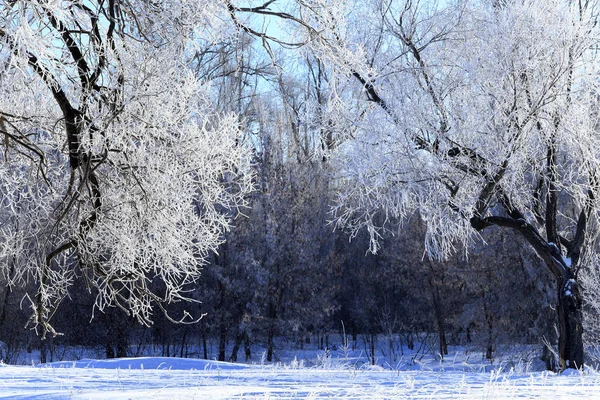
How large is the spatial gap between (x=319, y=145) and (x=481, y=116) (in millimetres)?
2537

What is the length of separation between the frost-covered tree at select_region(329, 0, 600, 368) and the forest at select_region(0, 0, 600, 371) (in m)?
0.03

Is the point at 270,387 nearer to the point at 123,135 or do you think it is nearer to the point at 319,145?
the point at 123,135

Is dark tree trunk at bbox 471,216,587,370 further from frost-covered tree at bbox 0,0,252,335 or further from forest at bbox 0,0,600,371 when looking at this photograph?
frost-covered tree at bbox 0,0,252,335

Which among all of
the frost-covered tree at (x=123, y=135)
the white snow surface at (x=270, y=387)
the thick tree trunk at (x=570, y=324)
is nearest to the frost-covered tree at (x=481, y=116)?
the thick tree trunk at (x=570, y=324)

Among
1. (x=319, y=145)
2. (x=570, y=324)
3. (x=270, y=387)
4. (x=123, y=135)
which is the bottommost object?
(x=270, y=387)

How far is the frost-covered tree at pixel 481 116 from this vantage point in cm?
923

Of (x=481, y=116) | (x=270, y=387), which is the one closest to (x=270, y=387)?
(x=270, y=387)

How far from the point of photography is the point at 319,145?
1089cm

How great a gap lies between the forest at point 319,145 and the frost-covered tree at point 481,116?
31 mm

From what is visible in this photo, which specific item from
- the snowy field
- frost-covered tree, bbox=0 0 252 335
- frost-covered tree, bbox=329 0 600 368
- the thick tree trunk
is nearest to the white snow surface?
the snowy field

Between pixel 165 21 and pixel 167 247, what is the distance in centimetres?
207

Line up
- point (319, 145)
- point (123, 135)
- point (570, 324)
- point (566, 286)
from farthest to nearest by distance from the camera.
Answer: point (319, 145) < point (570, 324) < point (566, 286) < point (123, 135)

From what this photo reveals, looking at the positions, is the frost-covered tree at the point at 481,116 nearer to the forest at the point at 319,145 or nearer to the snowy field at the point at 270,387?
the forest at the point at 319,145

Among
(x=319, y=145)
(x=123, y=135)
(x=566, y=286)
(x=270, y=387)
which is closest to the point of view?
(x=270, y=387)
